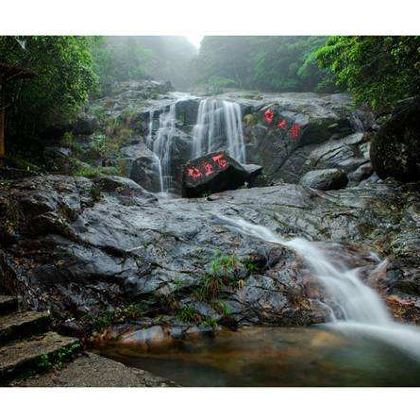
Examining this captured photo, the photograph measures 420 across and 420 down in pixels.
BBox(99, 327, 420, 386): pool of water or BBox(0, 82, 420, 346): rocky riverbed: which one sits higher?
BBox(0, 82, 420, 346): rocky riverbed

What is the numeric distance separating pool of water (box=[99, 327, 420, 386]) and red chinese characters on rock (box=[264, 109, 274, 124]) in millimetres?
9888

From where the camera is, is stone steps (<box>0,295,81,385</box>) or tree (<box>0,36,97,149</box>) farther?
tree (<box>0,36,97,149</box>)

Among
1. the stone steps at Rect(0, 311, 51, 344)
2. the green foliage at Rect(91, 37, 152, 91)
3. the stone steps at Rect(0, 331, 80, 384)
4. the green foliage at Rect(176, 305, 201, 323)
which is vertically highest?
the green foliage at Rect(91, 37, 152, 91)

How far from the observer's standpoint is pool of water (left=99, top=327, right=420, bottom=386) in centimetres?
317

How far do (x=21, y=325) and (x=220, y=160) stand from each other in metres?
6.85

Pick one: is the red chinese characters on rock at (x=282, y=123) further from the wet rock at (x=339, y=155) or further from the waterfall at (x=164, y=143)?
the waterfall at (x=164, y=143)

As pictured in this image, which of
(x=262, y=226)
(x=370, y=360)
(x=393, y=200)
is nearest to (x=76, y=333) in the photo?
(x=370, y=360)

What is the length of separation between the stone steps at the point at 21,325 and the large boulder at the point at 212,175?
606 centimetres

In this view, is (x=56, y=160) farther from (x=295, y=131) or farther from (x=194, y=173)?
(x=295, y=131)

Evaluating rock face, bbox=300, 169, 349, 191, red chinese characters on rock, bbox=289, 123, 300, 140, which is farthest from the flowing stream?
red chinese characters on rock, bbox=289, 123, 300, 140

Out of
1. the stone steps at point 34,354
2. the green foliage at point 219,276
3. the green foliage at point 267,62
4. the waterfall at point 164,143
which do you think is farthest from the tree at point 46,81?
the green foliage at point 267,62

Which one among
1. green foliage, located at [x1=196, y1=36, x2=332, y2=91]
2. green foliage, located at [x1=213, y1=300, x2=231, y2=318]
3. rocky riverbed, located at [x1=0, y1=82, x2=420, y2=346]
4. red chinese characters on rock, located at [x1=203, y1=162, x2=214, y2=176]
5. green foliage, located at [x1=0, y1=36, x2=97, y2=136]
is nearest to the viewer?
rocky riverbed, located at [x1=0, y1=82, x2=420, y2=346]

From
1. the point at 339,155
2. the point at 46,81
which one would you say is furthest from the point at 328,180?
the point at 46,81

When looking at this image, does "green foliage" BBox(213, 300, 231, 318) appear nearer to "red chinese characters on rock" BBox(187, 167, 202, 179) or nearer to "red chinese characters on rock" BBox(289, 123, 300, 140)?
"red chinese characters on rock" BBox(187, 167, 202, 179)
